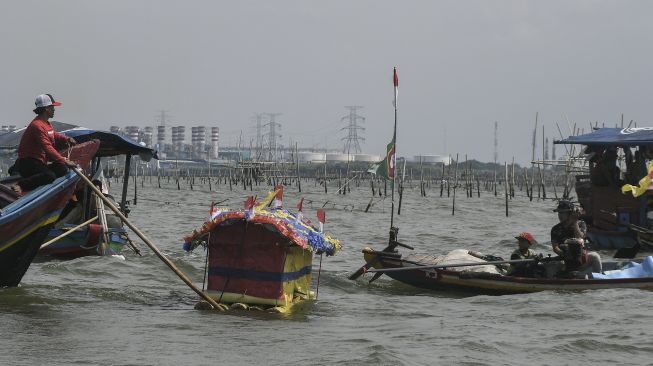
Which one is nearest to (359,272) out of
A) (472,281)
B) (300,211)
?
(472,281)

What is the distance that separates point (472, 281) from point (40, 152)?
6340mm

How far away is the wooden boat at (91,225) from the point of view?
17.4 meters

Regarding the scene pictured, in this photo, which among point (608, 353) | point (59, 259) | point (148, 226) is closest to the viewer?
point (608, 353)

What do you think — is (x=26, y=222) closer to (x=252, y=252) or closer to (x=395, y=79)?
(x=252, y=252)

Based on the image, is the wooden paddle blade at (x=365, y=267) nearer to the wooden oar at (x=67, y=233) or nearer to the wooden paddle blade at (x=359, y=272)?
the wooden paddle blade at (x=359, y=272)

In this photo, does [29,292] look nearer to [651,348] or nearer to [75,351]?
[75,351]

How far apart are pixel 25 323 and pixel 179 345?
78.5 inches

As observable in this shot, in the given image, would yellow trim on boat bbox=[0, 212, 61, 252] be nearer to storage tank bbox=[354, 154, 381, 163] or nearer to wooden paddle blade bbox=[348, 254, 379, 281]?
wooden paddle blade bbox=[348, 254, 379, 281]

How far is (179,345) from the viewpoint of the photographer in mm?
10195

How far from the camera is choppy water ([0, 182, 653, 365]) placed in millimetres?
9914

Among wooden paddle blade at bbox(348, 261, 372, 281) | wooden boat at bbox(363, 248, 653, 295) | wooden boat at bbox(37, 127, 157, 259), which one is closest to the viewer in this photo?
wooden boat at bbox(363, 248, 653, 295)

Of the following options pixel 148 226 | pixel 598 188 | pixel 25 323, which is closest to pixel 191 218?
pixel 148 226

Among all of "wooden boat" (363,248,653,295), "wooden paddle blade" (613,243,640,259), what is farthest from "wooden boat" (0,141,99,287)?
"wooden paddle blade" (613,243,640,259)

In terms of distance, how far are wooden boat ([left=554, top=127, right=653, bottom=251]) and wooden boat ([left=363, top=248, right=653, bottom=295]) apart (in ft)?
22.1
